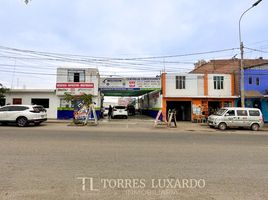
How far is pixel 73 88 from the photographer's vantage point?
2575 cm

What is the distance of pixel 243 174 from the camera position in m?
5.75

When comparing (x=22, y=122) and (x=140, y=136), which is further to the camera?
(x=22, y=122)

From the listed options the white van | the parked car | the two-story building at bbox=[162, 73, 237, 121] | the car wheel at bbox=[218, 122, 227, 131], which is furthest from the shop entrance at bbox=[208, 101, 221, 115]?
the parked car

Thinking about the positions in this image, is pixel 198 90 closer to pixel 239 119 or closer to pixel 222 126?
pixel 239 119

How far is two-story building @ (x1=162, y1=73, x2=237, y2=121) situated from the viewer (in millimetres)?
25625

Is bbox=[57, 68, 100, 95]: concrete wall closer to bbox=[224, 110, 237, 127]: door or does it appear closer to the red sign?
the red sign

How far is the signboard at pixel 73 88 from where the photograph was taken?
84.4 ft

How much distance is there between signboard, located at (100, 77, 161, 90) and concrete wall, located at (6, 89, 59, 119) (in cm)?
588

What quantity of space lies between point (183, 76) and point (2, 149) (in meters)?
21.0

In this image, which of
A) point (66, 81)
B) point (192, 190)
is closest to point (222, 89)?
point (66, 81)

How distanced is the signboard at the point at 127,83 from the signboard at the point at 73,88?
1.41 m

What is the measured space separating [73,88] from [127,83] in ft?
20.4

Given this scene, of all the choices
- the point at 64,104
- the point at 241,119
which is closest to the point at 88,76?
the point at 64,104

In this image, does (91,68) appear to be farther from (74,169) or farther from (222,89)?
(74,169)
